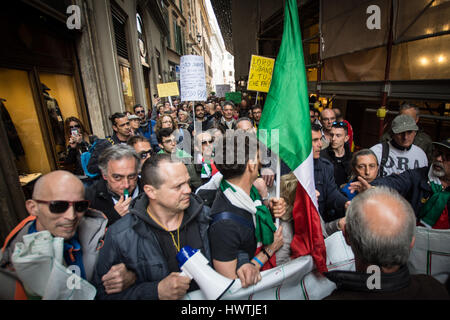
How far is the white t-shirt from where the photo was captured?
8.93 ft

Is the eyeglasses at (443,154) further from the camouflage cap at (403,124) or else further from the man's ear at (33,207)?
the man's ear at (33,207)

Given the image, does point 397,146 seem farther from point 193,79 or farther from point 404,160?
point 193,79

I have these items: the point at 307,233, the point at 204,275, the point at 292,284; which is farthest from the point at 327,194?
the point at 204,275

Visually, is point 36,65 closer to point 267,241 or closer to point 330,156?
point 267,241

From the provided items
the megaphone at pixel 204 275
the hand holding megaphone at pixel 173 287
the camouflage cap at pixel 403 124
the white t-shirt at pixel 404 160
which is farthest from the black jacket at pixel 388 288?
the camouflage cap at pixel 403 124

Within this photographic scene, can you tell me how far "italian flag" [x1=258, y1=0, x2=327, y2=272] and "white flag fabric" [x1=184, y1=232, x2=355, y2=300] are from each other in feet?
0.50

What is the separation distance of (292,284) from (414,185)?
5.57ft

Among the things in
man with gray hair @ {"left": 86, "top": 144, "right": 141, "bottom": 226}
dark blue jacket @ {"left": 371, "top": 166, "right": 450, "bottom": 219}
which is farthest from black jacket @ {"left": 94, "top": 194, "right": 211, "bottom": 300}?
dark blue jacket @ {"left": 371, "top": 166, "right": 450, "bottom": 219}

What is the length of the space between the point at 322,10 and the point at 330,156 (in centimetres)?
454

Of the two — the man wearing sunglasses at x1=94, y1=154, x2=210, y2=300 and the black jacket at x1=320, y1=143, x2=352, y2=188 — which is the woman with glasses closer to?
the man wearing sunglasses at x1=94, y1=154, x2=210, y2=300

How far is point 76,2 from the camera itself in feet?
15.4

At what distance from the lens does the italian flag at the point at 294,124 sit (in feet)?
5.60

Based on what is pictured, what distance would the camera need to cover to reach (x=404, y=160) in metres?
2.75

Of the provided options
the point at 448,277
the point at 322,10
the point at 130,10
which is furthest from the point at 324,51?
the point at 130,10
